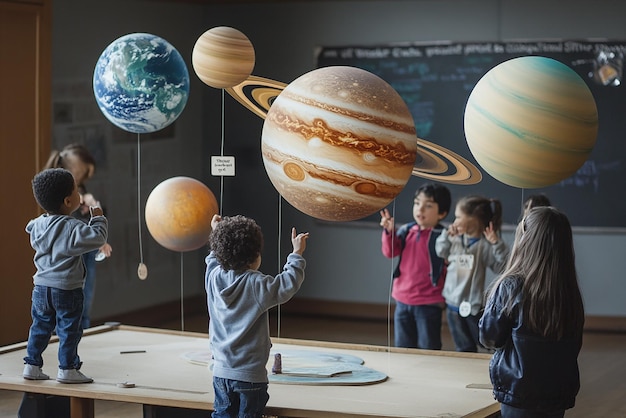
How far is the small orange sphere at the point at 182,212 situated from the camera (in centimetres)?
483

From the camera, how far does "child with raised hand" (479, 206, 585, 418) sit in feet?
12.1

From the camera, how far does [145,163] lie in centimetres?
899

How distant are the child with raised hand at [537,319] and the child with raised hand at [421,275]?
2.11 metres

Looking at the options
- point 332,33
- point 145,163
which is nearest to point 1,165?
point 145,163

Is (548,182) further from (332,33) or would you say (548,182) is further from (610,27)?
(332,33)

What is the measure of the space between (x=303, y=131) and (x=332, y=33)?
531 cm

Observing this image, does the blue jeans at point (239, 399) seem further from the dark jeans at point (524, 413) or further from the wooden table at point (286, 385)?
the dark jeans at point (524, 413)

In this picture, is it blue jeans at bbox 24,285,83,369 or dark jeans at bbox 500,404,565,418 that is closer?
dark jeans at bbox 500,404,565,418

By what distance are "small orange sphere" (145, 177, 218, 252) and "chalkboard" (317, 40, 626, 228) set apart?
12.3 ft

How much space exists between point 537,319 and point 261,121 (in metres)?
5.92

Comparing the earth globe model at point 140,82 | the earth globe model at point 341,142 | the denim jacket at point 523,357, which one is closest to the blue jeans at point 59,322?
the earth globe model at point 140,82

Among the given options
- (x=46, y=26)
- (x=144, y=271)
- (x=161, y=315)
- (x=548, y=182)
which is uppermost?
(x=46, y=26)

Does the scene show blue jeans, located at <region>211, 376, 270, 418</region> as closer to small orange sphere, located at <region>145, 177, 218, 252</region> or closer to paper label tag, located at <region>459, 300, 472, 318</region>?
small orange sphere, located at <region>145, 177, 218, 252</region>

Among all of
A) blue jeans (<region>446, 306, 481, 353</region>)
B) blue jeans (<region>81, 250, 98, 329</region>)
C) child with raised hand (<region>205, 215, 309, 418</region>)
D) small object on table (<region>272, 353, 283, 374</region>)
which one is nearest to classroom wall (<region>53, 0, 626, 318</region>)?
blue jeans (<region>81, 250, 98, 329</region>)
